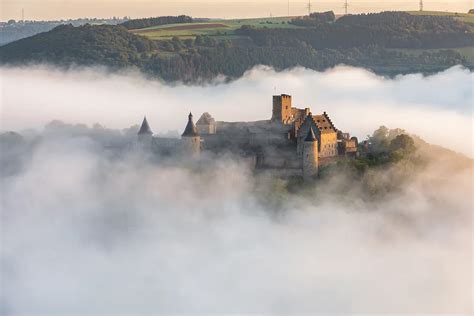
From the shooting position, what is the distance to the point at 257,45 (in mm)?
115625

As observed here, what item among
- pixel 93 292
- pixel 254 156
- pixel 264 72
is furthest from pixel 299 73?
pixel 254 156

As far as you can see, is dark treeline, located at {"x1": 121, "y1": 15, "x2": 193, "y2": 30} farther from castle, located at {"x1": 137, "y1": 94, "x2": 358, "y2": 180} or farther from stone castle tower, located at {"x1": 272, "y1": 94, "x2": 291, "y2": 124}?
stone castle tower, located at {"x1": 272, "y1": 94, "x2": 291, "y2": 124}

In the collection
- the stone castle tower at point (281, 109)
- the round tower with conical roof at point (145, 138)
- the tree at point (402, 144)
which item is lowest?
the tree at point (402, 144)

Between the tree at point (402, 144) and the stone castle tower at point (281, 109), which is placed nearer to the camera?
the stone castle tower at point (281, 109)

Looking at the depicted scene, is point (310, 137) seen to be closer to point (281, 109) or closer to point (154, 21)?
point (281, 109)

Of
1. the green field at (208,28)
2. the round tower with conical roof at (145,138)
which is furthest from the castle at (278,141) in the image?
the green field at (208,28)

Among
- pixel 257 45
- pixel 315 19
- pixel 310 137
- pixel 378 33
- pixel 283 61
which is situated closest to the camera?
pixel 310 137

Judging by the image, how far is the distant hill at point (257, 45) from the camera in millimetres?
107500

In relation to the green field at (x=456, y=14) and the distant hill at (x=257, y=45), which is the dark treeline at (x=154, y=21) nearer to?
the distant hill at (x=257, y=45)

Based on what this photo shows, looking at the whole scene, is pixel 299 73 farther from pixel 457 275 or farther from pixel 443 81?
pixel 457 275

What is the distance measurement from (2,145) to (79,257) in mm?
9679

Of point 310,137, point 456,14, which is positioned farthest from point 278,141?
point 456,14

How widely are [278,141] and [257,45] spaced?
191 feet

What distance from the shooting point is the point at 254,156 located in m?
58.5
